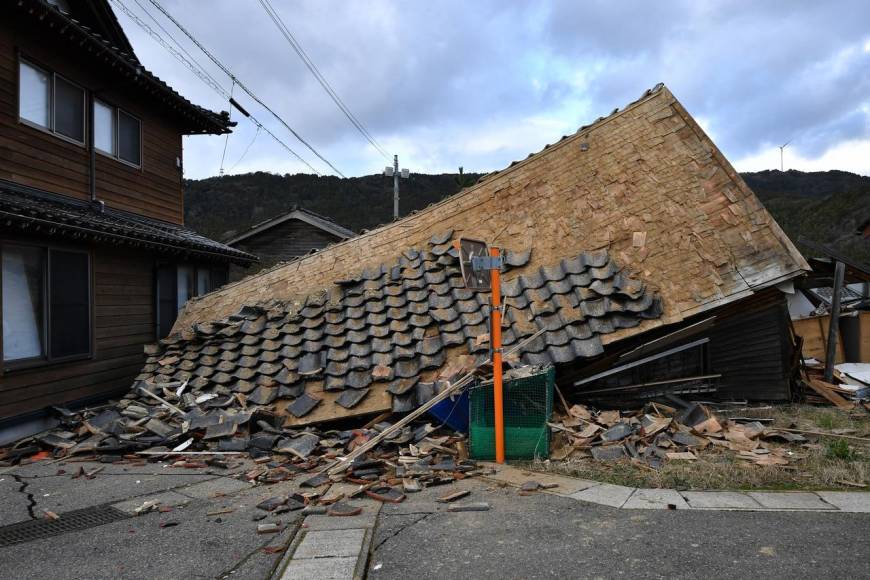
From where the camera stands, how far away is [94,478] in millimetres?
6121

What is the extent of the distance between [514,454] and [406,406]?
1691 millimetres

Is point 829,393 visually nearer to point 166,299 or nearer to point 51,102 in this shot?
point 166,299

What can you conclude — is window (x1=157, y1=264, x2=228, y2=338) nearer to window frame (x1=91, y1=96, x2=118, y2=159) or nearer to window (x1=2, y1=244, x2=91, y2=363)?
window (x1=2, y1=244, x2=91, y2=363)

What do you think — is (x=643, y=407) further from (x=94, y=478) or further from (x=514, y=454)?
(x=94, y=478)

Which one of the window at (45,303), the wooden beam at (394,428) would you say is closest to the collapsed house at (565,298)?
the wooden beam at (394,428)

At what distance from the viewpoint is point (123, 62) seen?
10.2 meters

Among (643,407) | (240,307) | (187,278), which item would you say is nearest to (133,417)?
(240,307)

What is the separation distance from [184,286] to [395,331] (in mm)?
6040

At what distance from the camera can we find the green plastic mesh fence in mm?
6164

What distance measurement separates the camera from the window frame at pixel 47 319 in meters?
7.55

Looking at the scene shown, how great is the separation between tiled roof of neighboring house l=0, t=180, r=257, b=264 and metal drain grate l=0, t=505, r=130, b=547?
3840mm

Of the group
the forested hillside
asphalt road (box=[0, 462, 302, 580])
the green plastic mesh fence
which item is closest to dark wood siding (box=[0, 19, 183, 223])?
asphalt road (box=[0, 462, 302, 580])

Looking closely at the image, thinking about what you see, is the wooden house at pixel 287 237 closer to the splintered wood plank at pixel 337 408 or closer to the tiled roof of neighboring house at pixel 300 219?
the tiled roof of neighboring house at pixel 300 219

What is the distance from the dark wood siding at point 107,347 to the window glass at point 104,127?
2.32m
